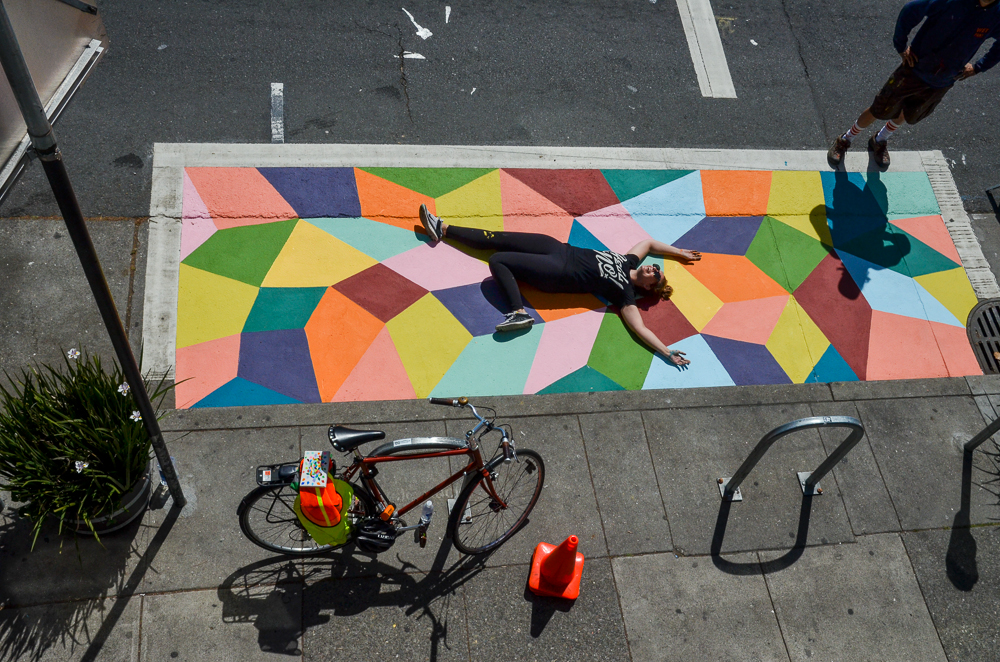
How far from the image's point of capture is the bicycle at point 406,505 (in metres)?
4.16

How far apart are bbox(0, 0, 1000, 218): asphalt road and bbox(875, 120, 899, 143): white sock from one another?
0.29m

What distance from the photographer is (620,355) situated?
6285mm

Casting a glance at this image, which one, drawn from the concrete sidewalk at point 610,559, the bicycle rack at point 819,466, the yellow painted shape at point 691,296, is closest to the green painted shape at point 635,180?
the yellow painted shape at point 691,296

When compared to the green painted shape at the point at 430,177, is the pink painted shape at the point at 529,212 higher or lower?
lower

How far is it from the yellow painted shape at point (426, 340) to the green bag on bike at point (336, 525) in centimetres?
157

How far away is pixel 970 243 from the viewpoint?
308 inches

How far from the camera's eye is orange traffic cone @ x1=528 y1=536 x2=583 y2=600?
4.58 metres

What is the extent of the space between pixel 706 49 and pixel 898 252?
3.37 meters

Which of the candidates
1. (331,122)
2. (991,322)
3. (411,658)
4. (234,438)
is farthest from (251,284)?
(991,322)

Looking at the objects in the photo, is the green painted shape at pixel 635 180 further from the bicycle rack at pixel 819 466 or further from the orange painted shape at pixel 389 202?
the bicycle rack at pixel 819 466

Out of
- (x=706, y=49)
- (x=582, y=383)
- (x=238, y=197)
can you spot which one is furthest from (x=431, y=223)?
(x=706, y=49)

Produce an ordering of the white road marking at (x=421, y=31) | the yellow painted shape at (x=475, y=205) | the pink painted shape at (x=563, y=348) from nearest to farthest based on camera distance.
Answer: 1. the pink painted shape at (x=563, y=348)
2. the yellow painted shape at (x=475, y=205)
3. the white road marking at (x=421, y=31)

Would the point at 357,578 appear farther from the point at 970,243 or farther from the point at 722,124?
the point at 970,243

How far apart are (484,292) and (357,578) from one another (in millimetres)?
2778
